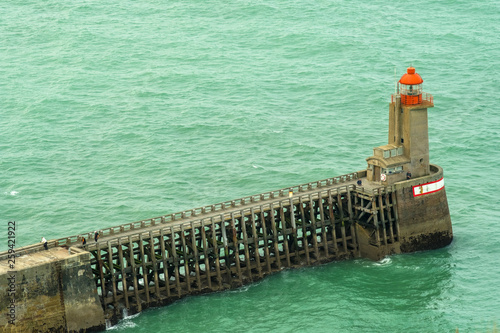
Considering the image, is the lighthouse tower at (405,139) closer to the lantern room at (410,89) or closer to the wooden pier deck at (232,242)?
the lantern room at (410,89)

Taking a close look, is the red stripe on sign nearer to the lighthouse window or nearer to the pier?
the pier

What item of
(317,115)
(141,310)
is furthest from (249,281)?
(317,115)

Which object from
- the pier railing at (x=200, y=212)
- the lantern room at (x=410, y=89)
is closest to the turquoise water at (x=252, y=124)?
the pier railing at (x=200, y=212)

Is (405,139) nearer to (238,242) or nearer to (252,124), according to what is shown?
(238,242)

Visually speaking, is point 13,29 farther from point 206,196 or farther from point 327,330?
point 327,330

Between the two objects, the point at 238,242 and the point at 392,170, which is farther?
the point at 392,170

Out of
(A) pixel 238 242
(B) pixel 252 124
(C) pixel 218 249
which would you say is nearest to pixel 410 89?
(A) pixel 238 242

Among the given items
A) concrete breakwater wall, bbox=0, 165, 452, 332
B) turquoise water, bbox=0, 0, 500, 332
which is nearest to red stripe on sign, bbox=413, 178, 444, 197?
concrete breakwater wall, bbox=0, 165, 452, 332
